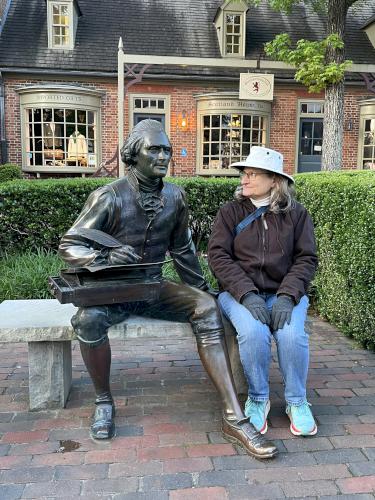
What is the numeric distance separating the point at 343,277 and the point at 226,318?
6.01ft

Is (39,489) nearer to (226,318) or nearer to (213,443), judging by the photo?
(213,443)

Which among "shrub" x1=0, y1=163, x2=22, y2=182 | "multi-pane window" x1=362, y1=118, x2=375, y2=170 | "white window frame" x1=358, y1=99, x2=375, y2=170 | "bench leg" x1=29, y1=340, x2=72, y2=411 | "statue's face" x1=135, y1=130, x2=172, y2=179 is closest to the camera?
"statue's face" x1=135, y1=130, x2=172, y2=179

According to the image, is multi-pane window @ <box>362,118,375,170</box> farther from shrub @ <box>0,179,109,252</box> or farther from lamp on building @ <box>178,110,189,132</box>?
shrub @ <box>0,179,109,252</box>

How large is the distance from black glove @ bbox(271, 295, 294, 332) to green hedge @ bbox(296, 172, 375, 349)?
4.51 ft

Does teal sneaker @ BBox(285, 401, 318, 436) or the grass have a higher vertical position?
the grass

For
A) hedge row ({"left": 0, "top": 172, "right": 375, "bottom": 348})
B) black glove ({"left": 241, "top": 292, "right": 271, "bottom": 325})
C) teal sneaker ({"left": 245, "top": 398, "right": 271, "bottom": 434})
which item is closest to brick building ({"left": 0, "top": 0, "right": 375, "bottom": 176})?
hedge row ({"left": 0, "top": 172, "right": 375, "bottom": 348})

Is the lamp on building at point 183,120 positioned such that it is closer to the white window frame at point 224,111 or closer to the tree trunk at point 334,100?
the white window frame at point 224,111

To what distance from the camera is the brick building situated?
1439 centimetres

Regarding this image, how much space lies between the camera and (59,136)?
14.7 meters

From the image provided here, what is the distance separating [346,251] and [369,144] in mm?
12482

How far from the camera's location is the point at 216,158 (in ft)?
50.3

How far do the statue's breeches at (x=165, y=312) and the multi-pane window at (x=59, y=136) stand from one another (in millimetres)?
12361

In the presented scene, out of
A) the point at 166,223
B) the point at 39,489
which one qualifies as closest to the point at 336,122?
the point at 166,223

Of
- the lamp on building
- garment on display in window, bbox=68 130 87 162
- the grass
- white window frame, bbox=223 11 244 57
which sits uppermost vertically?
white window frame, bbox=223 11 244 57
